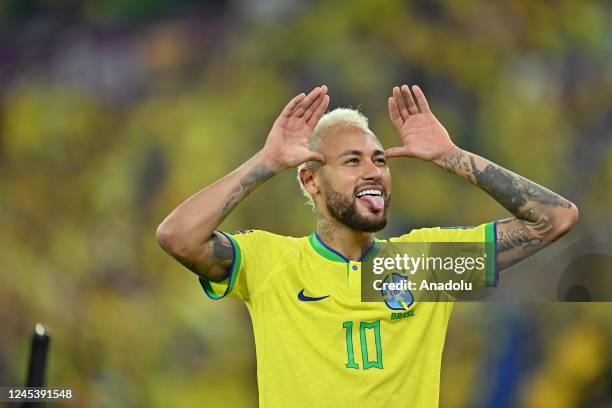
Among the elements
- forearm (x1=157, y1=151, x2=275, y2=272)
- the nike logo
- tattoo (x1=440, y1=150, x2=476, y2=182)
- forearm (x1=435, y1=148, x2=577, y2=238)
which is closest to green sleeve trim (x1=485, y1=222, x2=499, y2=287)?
forearm (x1=435, y1=148, x2=577, y2=238)

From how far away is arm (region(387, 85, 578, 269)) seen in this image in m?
3.35

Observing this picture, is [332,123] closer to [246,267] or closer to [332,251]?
[332,251]

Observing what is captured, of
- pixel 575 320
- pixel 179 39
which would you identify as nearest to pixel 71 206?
pixel 179 39

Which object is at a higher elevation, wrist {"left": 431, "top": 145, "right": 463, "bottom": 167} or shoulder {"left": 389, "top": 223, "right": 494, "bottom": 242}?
wrist {"left": 431, "top": 145, "right": 463, "bottom": 167}

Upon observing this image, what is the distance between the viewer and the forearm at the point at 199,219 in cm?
322

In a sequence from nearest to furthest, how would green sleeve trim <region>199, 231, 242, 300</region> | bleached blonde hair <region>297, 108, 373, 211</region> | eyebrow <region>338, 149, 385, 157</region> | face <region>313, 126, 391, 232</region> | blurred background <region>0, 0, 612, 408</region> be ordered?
green sleeve trim <region>199, 231, 242, 300</region>, face <region>313, 126, 391, 232</region>, eyebrow <region>338, 149, 385, 157</region>, bleached blonde hair <region>297, 108, 373, 211</region>, blurred background <region>0, 0, 612, 408</region>

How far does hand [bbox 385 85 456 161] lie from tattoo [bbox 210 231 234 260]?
2.55 ft

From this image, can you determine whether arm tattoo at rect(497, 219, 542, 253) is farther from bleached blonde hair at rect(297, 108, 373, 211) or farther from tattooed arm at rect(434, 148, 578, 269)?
bleached blonde hair at rect(297, 108, 373, 211)

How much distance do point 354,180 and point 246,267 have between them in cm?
60

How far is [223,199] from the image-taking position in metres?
3.29

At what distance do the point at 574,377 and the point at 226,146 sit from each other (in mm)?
3227

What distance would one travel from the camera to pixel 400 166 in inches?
256

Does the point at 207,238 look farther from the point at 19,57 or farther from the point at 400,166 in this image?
the point at 19,57

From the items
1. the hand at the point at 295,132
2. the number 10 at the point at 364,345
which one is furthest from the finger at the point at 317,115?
the number 10 at the point at 364,345
